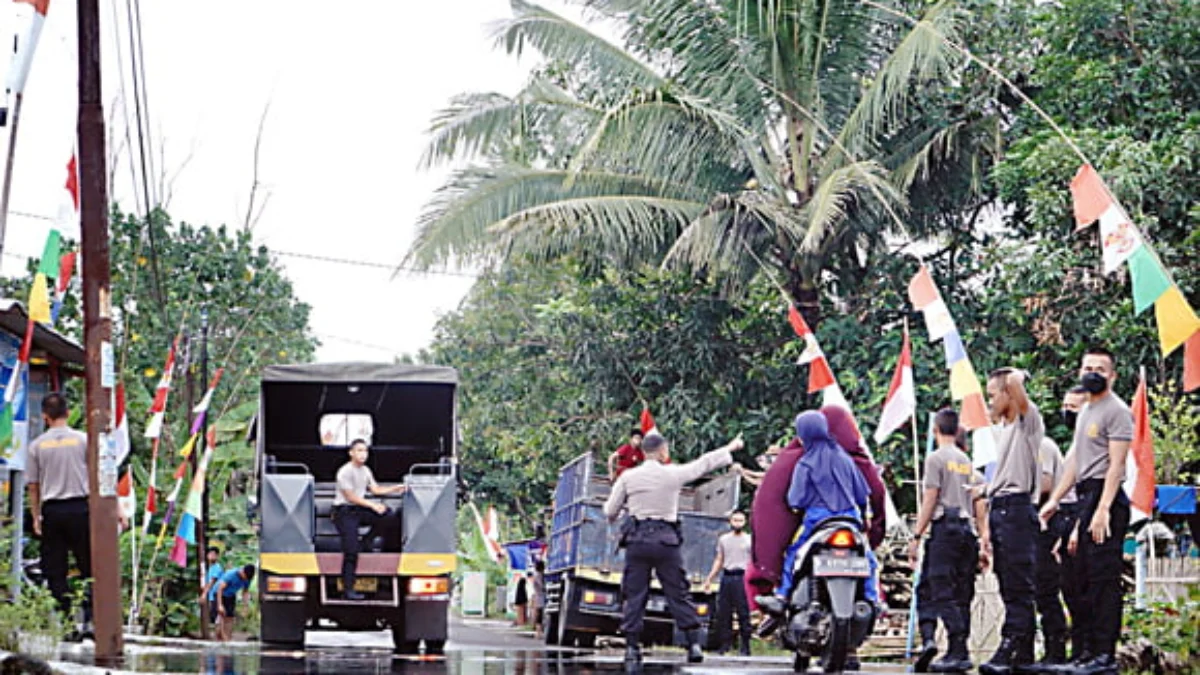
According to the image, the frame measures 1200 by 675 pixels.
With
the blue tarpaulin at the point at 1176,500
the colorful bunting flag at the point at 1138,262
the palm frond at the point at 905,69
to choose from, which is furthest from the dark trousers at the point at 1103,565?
the palm frond at the point at 905,69

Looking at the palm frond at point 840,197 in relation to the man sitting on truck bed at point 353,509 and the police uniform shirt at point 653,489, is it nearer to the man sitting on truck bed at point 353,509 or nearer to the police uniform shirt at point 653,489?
the man sitting on truck bed at point 353,509

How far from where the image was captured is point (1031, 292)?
68.1ft

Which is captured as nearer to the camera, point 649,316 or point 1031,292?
point 1031,292

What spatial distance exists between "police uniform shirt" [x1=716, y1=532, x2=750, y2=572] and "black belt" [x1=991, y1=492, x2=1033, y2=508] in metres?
7.41

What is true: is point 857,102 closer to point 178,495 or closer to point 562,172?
point 562,172

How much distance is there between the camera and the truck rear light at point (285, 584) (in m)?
16.6

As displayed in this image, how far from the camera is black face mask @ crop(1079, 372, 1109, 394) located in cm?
1091

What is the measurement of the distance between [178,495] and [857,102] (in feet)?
36.8

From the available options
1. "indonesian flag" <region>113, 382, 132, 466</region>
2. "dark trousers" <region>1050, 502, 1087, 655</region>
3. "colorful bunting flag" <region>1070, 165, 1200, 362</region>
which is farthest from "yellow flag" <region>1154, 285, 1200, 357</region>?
"indonesian flag" <region>113, 382, 132, 466</region>

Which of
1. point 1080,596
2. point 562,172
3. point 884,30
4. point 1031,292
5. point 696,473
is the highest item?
point 884,30

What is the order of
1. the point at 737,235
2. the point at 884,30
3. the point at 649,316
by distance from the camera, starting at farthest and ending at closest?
the point at 649,316 → the point at 884,30 → the point at 737,235

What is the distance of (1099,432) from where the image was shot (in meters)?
10.9

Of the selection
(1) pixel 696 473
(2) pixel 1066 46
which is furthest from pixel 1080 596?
(2) pixel 1066 46

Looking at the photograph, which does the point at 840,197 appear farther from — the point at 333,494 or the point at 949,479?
the point at 949,479
